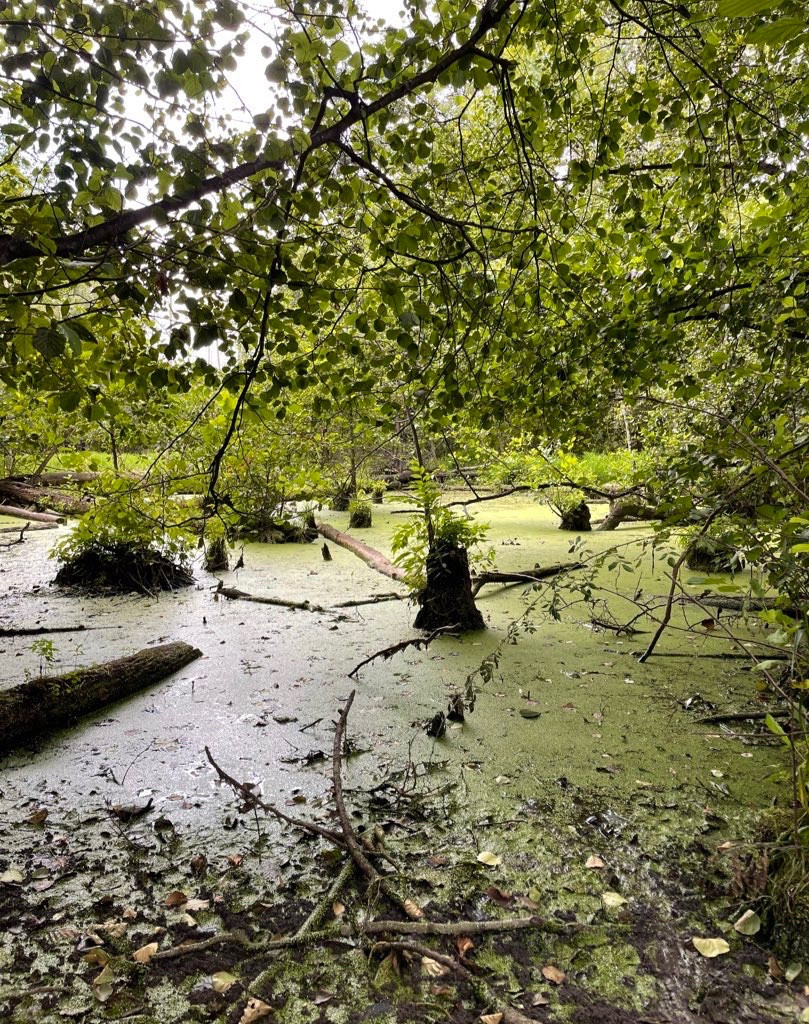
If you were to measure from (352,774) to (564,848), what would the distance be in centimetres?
75

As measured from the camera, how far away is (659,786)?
6.34ft

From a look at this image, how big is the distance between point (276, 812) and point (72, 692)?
1.26 metres

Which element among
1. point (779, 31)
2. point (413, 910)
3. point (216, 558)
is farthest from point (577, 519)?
point (779, 31)

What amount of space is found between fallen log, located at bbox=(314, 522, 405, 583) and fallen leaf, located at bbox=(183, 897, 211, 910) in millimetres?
2862

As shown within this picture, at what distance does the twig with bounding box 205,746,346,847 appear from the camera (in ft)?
5.39

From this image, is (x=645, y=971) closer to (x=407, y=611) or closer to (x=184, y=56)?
(x=184, y=56)

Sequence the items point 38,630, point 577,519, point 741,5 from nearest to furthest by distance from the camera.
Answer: point 741,5 → point 38,630 → point 577,519

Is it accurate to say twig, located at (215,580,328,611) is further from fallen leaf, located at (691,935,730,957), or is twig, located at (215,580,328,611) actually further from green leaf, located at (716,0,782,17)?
green leaf, located at (716,0,782,17)

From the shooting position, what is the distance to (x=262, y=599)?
171 inches

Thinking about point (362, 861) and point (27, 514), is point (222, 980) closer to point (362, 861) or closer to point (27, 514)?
point (362, 861)

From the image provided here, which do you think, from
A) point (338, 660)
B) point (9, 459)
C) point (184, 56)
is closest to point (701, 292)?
point (184, 56)

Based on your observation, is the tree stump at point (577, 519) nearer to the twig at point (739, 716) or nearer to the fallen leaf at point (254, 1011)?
the twig at point (739, 716)

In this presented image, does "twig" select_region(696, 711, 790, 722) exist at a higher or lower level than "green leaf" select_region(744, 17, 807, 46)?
lower

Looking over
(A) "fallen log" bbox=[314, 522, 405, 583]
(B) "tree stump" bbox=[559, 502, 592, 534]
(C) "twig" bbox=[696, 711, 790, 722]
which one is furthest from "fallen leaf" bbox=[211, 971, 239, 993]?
(B) "tree stump" bbox=[559, 502, 592, 534]
